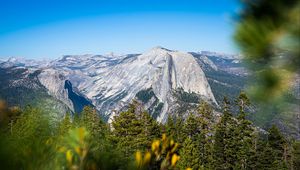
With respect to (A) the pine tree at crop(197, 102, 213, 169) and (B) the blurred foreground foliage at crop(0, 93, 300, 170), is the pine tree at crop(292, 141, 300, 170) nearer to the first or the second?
(B) the blurred foreground foliage at crop(0, 93, 300, 170)

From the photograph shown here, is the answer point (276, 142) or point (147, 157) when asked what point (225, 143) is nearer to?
point (276, 142)

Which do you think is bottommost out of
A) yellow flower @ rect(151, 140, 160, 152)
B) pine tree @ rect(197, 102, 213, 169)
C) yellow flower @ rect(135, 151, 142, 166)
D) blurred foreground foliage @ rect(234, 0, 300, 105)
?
pine tree @ rect(197, 102, 213, 169)

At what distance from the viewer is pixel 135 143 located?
123 ft

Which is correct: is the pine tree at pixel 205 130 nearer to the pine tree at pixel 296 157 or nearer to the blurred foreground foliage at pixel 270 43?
the pine tree at pixel 296 157

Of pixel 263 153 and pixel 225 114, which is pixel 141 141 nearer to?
pixel 225 114

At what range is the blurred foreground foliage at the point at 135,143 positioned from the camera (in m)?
2.23

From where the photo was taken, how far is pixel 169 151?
2434mm

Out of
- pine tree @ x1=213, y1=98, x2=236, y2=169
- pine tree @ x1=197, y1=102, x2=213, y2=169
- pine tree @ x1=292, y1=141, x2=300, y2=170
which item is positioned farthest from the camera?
pine tree @ x1=197, y1=102, x2=213, y2=169

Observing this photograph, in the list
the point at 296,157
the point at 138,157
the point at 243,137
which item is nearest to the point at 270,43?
the point at 138,157

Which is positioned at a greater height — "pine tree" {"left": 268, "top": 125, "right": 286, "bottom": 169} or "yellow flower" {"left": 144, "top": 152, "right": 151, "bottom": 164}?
"yellow flower" {"left": 144, "top": 152, "right": 151, "bottom": 164}

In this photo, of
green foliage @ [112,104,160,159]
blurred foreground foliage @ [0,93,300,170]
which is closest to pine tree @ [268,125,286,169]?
blurred foreground foliage @ [0,93,300,170]

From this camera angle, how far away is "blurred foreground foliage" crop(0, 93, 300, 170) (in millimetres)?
2229

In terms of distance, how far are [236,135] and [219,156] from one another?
455 centimetres

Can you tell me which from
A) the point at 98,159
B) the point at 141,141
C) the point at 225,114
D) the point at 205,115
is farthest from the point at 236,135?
the point at 98,159
